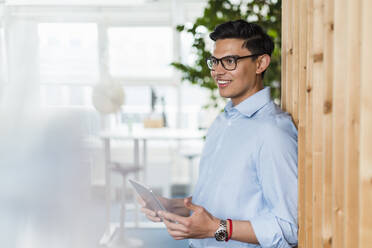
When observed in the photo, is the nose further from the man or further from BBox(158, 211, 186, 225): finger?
BBox(158, 211, 186, 225): finger

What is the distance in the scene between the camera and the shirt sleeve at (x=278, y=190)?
115 centimetres

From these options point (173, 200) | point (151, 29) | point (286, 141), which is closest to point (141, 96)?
point (151, 29)

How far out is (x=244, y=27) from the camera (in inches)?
52.3

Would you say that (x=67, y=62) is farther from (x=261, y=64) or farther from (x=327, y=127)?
(x=327, y=127)

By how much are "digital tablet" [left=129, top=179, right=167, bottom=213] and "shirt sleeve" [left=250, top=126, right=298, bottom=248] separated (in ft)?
0.96

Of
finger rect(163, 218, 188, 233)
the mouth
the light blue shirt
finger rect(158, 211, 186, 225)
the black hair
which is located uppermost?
the black hair

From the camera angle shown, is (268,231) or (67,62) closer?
(268,231)

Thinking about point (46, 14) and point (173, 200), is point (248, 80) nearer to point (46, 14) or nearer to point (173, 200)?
point (173, 200)

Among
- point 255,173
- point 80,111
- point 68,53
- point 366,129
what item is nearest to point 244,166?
point 255,173

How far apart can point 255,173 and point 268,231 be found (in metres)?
0.18

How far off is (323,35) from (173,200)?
0.86m

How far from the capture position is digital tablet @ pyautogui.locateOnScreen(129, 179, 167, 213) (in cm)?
128

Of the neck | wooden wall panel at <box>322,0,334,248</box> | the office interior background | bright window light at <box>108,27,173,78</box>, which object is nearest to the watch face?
wooden wall panel at <box>322,0,334,248</box>

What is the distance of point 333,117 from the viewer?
88 centimetres
